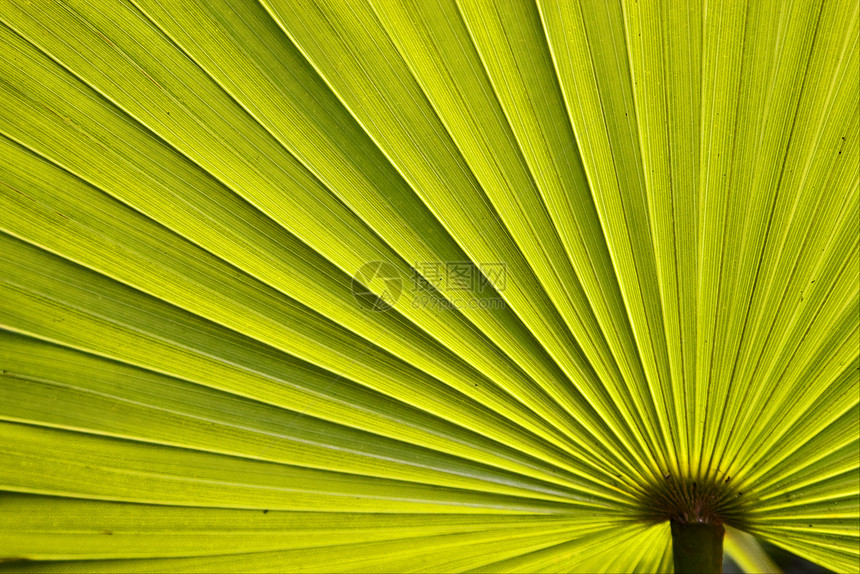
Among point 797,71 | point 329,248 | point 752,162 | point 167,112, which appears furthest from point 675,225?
point 167,112

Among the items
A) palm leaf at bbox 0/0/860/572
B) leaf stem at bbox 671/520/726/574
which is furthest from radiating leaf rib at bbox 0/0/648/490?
leaf stem at bbox 671/520/726/574

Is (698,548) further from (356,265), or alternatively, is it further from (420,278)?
(356,265)

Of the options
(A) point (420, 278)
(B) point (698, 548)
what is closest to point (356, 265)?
(A) point (420, 278)

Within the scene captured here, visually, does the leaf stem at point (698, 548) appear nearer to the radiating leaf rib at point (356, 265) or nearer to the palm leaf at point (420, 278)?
the palm leaf at point (420, 278)

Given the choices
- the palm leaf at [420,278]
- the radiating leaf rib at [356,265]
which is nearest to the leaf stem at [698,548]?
the palm leaf at [420,278]

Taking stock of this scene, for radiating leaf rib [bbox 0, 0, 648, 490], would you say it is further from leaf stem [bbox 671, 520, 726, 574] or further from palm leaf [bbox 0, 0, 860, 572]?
leaf stem [bbox 671, 520, 726, 574]

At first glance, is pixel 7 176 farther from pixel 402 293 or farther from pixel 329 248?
pixel 402 293
